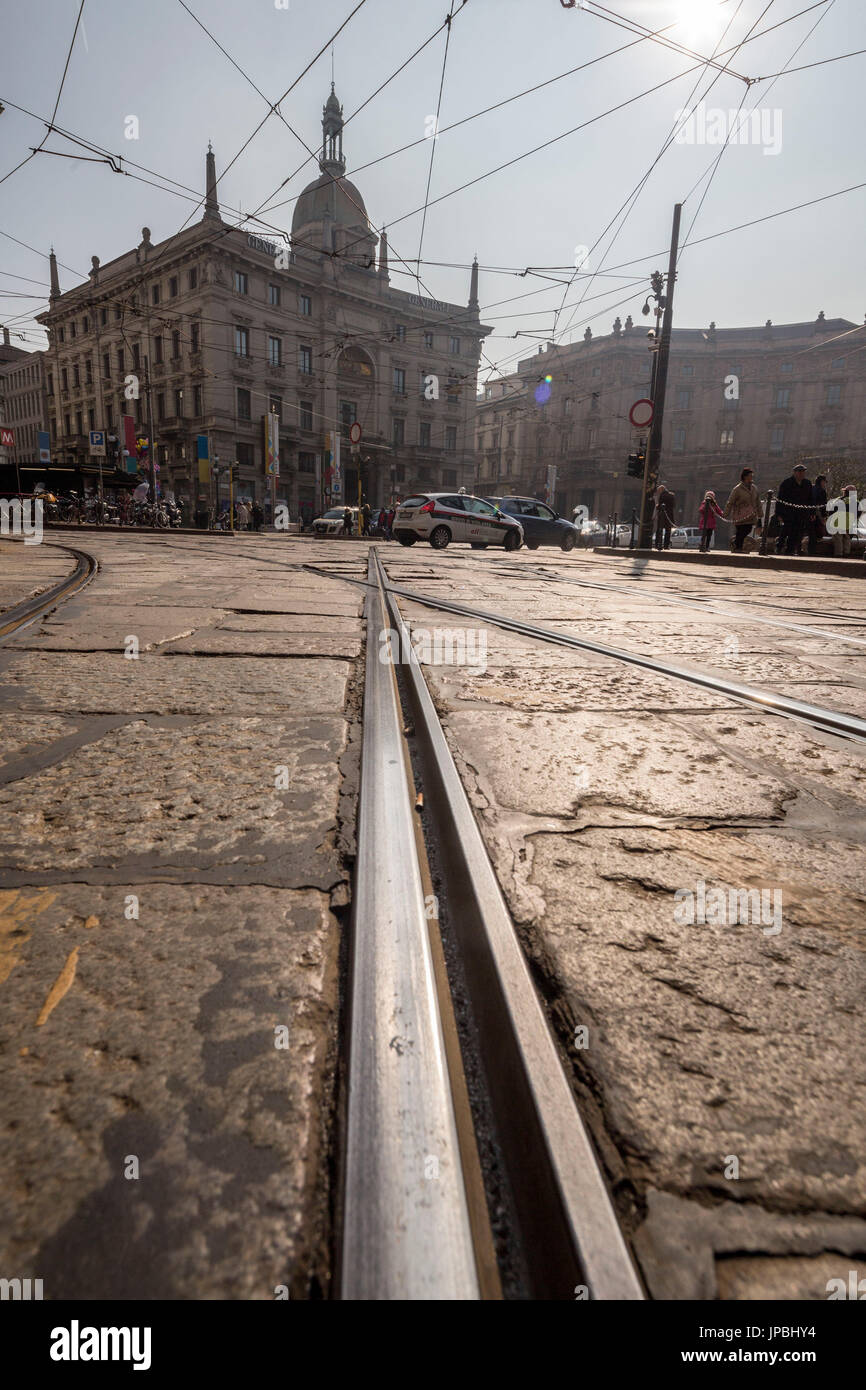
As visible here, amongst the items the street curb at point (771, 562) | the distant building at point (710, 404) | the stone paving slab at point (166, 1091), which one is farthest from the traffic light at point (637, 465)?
the distant building at point (710, 404)

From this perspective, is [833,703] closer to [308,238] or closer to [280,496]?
[280,496]

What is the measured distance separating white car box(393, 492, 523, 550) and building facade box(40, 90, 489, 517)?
21715 mm

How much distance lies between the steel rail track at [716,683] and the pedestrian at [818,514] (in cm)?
1099

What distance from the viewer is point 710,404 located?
51.9 m

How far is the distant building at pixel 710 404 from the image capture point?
4953 centimetres

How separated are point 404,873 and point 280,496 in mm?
44120

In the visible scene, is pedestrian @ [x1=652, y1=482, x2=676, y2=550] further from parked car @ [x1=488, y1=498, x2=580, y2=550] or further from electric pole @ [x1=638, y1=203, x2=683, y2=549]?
parked car @ [x1=488, y1=498, x2=580, y2=550]

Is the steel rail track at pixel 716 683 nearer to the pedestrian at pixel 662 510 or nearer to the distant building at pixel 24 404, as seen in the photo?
the pedestrian at pixel 662 510

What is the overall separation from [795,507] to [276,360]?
1412 inches

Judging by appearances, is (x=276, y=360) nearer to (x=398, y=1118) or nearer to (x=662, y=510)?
(x=662, y=510)

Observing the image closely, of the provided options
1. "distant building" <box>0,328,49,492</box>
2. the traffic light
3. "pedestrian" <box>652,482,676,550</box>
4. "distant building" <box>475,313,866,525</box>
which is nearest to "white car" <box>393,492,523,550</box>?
the traffic light

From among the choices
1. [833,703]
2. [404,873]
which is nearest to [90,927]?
[404,873]

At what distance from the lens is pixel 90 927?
99cm

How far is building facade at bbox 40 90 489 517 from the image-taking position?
3775 centimetres
